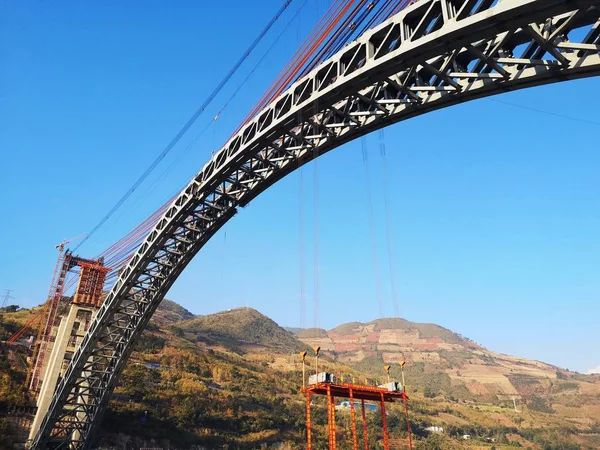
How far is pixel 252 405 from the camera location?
222 feet

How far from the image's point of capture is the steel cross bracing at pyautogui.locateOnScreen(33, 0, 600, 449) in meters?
10.5

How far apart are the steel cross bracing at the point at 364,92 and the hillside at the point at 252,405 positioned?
1655 centimetres

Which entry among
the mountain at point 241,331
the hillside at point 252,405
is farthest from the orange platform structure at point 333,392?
the mountain at point 241,331

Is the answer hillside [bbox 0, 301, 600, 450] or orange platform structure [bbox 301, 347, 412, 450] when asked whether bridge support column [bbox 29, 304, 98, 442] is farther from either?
orange platform structure [bbox 301, 347, 412, 450]

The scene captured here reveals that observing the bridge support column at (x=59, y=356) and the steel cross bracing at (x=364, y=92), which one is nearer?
the steel cross bracing at (x=364, y=92)

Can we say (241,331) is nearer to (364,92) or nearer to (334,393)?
(334,393)

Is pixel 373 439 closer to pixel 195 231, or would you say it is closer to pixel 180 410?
pixel 180 410

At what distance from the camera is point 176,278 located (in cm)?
2814

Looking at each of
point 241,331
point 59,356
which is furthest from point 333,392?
point 241,331

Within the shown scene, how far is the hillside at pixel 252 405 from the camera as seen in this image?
46844 millimetres

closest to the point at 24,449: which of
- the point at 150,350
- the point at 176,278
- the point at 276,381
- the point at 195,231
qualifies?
the point at 176,278

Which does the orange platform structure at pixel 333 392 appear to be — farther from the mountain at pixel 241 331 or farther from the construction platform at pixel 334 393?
the mountain at pixel 241 331

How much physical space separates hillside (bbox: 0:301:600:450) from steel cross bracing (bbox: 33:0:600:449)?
16.6m

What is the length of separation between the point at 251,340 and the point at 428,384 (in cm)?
6663
